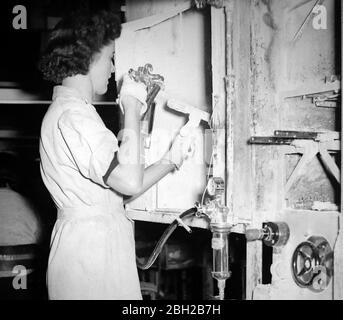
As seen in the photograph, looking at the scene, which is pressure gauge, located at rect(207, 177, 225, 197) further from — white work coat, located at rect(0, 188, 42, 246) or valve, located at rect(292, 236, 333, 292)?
white work coat, located at rect(0, 188, 42, 246)

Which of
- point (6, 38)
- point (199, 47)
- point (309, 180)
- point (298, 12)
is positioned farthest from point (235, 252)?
point (6, 38)

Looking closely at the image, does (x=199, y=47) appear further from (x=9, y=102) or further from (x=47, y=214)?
(x=47, y=214)

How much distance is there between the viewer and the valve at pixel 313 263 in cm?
108

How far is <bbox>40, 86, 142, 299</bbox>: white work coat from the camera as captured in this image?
3.86 ft

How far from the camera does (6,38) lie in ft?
8.15

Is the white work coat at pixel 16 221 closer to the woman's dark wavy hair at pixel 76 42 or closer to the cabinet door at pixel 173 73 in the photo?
the cabinet door at pixel 173 73

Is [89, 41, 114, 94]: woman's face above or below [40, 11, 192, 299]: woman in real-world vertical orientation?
above

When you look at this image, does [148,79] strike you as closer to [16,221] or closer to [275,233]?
[275,233]

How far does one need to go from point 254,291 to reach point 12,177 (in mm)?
1574

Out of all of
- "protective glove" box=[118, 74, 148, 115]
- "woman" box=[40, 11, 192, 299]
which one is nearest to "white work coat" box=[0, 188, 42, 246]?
"woman" box=[40, 11, 192, 299]

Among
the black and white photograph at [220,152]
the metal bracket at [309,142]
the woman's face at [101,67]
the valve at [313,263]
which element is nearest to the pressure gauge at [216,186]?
the black and white photograph at [220,152]

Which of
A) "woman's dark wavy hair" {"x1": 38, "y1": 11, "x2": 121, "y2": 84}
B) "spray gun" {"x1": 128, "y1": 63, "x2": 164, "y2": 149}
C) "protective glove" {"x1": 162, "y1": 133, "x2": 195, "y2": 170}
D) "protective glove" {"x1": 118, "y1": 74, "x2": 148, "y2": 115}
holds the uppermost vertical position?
"woman's dark wavy hair" {"x1": 38, "y1": 11, "x2": 121, "y2": 84}

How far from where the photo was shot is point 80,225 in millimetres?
1211

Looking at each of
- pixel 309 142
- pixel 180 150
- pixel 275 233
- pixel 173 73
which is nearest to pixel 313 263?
pixel 275 233
